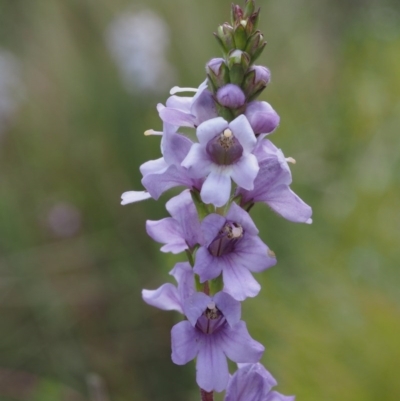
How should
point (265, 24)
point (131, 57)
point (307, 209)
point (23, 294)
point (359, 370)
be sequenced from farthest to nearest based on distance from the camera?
1. point (265, 24)
2. point (131, 57)
3. point (23, 294)
4. point (359, 370)
5. point (307, 209)

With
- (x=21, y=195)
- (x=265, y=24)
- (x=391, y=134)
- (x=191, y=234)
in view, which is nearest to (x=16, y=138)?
(x=21, y=195)

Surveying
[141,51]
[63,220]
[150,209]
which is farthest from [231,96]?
[141,51]

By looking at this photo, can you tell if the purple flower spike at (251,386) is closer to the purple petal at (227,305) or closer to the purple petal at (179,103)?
the purple petal at (227,305)

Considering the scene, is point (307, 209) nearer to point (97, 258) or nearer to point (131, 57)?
point (97, 258)

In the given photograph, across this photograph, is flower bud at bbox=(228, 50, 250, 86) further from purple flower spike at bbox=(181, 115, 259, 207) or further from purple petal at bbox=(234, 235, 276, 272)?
purple petal at bbox=(234, 235, 276, 272)

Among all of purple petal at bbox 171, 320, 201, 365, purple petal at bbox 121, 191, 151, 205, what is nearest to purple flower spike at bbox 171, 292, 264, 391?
purple petal at bbox 171, 320, 201, 365

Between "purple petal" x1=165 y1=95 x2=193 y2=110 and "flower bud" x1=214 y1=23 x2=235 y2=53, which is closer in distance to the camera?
"flower bud" x1=214 y1=23 x2=235 y2=53

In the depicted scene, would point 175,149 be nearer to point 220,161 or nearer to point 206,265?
point 220,161
